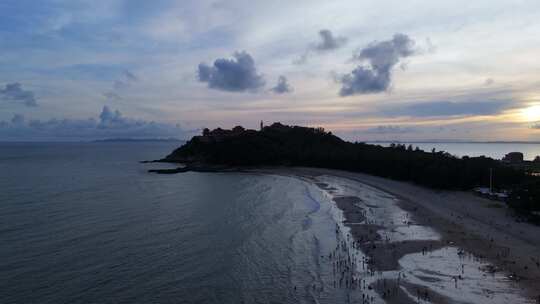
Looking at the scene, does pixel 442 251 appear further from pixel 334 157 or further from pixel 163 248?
pixel 334 157

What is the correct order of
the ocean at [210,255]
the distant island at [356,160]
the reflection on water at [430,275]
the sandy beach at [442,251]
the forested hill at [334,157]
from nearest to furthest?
the reflection on water at [430,275], the sandy beach at [442,251], the ocean at [210,255], the distant island at [356,160], the forested hill at [334,157]

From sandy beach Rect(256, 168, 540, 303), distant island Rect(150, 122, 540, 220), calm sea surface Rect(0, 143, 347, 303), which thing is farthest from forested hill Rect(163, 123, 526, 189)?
calm sea surface Rect(0, 143, 347, 303)

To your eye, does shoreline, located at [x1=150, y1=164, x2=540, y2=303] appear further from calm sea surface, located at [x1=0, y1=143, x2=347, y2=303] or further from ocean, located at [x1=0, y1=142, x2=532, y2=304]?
calm sea surface, located at [x1=0, y1=143, x2=347, y2=303]

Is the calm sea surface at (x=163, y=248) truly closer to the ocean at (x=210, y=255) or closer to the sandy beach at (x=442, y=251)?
the ocean at (x=210, y=255)

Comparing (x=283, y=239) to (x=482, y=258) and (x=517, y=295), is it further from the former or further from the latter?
(x=517, y=295)

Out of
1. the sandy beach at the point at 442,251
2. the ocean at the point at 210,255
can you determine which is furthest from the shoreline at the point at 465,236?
the ocean at the point at 210,255

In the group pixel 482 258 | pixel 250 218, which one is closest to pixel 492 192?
pixel 482 258
